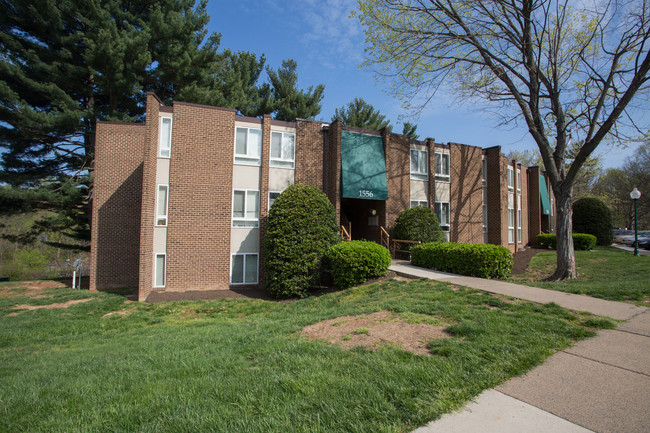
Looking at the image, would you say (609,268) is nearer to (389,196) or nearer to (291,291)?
(389,196)

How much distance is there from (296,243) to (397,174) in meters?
7.74

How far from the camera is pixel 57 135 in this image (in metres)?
18.0

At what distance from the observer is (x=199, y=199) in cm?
1302

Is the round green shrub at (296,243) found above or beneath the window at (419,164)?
beneath

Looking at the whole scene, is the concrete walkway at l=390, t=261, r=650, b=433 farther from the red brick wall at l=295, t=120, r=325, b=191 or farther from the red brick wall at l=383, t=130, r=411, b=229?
the red brick wall at l=383, t=130, r=411, b=229

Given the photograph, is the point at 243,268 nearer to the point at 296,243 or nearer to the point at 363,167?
the point at 296,243

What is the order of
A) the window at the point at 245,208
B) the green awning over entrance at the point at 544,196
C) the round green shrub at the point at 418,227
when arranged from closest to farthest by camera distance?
the window at the point at 245,208 → the round green shrub at the point at 418,227 → the green awning over entrance at the point at 544,196

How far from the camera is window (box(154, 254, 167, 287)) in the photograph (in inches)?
495

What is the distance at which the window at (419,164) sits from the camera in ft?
56.7

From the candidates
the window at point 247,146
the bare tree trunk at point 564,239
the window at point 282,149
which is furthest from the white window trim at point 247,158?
the bare tree trunk at point 564,239

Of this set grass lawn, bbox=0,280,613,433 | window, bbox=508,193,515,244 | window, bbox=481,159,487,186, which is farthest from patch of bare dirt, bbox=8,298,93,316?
window, bbox=508,193,515,244

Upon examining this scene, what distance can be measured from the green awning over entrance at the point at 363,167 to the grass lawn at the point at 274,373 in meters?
8.60

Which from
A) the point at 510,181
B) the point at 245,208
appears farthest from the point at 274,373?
the point at 510,181

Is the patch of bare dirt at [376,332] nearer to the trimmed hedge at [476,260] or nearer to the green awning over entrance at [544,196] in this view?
the trimmed hedge at [476,260]
